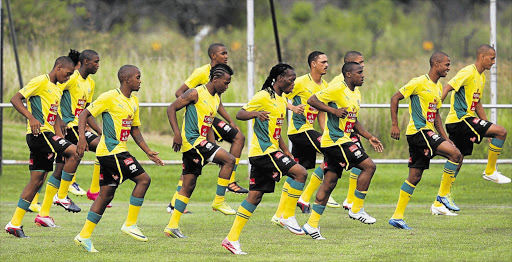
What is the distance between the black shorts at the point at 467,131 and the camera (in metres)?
12.4

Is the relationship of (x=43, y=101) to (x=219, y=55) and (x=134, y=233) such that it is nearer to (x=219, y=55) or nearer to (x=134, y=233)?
(x=134, y=233)

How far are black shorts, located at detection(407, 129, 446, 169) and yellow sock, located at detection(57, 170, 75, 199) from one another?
186 inches

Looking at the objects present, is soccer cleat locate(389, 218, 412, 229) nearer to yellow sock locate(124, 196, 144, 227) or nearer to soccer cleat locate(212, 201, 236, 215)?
soccer cleat locate(212, 201, 236, 215)

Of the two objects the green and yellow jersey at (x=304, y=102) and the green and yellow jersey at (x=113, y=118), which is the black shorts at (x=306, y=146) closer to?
the green and yellow jersey at (x=304, y=102)

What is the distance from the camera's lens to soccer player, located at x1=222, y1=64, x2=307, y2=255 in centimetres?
954

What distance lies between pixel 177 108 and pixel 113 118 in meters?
1.01

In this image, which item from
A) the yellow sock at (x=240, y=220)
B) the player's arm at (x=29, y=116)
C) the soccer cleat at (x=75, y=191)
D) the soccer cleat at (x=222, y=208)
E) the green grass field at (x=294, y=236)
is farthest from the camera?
the soccer cleat at (x=75, y=191)

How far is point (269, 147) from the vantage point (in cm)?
975

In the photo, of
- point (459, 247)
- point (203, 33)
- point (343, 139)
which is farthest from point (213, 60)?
point (203, 33)

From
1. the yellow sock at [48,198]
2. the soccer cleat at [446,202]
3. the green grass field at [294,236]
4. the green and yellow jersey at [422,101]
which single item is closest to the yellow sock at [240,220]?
the green grass field at [294,236]

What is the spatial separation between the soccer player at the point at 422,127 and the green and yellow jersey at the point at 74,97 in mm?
4394

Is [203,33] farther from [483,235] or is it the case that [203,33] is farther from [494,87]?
[483,235]

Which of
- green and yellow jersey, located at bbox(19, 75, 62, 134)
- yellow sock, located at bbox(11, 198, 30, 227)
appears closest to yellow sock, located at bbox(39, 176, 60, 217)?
yellow sock, located at bbox(11, 198, 30, 227)

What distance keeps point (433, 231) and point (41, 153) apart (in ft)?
16.4
